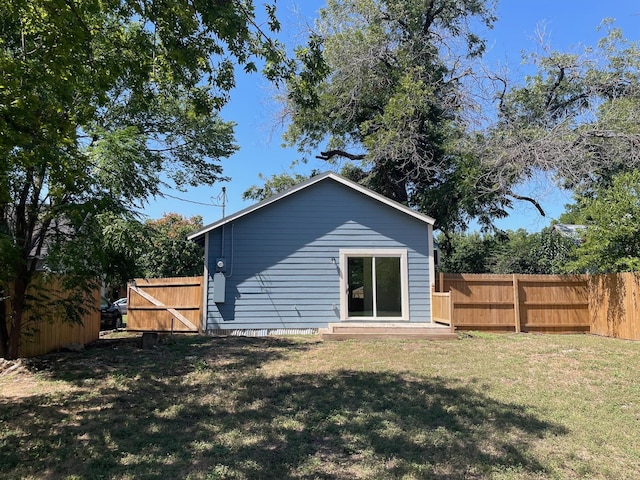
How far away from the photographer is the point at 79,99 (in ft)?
20.8

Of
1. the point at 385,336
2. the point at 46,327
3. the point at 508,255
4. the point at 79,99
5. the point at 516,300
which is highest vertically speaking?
the point at 79,99

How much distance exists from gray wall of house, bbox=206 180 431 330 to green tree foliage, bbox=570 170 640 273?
4380 millimetres

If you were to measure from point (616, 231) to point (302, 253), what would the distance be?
8225mm

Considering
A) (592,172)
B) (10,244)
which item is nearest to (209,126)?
(10,244)

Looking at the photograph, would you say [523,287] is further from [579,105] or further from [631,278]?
[579,105]

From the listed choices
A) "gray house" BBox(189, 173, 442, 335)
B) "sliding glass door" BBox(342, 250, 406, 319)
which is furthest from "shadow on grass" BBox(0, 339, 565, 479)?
"sliding glass door" BBox(342, 250, 406, 319)

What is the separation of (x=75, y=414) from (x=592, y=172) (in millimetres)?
16183

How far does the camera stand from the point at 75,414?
5.21 metres

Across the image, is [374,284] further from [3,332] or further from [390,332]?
[3,332]

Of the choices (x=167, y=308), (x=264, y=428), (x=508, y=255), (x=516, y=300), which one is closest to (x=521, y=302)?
(x=516, y=300)

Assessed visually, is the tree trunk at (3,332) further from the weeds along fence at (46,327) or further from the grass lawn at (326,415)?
the grass lawn at (326,415)

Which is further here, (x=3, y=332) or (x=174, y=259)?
(x=174, y=259)

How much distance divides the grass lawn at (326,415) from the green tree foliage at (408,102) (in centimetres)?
1019

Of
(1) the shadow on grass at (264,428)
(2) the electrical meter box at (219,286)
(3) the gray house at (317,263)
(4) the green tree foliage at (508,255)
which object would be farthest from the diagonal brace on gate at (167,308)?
(4) the green tree foliage at (508,255)
